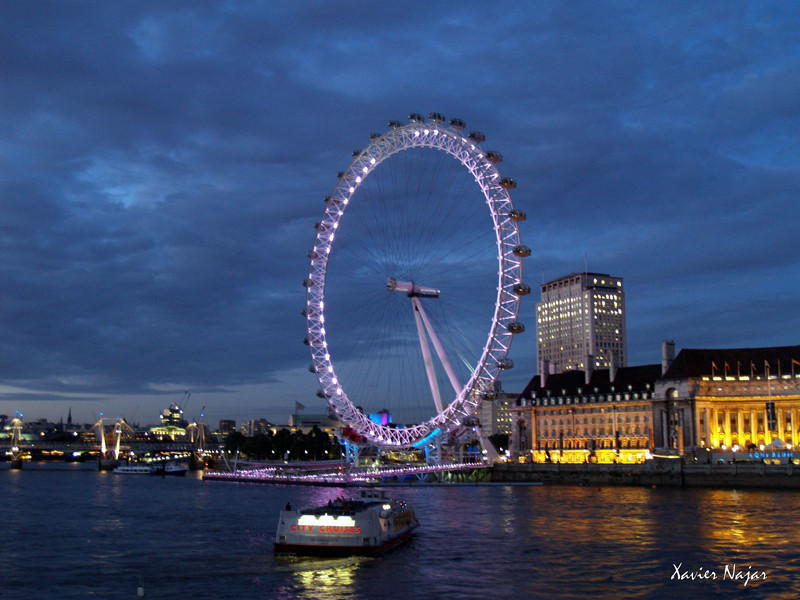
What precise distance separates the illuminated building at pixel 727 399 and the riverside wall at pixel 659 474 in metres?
15.0

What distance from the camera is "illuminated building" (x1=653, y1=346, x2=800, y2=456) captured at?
126812 mm

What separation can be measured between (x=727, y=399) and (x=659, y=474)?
24782 millimetres

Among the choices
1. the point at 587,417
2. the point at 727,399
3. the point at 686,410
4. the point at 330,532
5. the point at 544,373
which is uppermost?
the point at 544,373

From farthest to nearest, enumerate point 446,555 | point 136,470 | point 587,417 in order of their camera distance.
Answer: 1. point 136,470
2. point 587,417
3. point 446,555

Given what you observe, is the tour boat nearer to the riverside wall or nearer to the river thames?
the river thames

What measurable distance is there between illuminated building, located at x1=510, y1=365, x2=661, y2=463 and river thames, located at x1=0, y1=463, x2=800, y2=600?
59.9 m

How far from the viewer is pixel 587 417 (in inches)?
5719

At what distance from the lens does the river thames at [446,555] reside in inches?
1416

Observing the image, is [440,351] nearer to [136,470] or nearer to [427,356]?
[427,356]

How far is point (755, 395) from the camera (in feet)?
422

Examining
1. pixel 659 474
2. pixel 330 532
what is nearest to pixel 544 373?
pixel 659 474

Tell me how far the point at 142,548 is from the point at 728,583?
29288 mm

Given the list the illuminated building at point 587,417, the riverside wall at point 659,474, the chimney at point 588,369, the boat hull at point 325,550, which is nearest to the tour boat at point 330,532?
the boat hull at point 325,550

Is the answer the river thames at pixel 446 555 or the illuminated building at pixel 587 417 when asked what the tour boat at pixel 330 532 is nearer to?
the river thames at pixel 446 555
